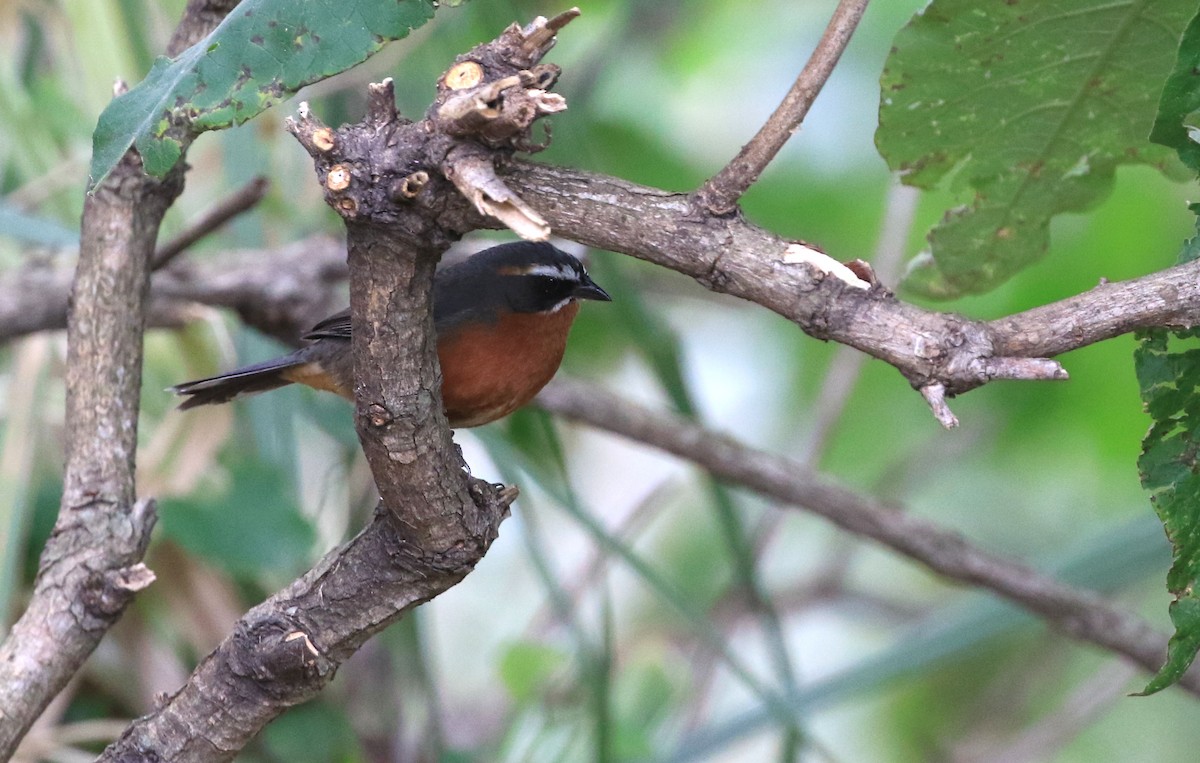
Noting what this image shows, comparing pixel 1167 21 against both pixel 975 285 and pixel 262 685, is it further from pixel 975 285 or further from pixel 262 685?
pixel 262 685

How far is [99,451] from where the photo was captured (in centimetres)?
240

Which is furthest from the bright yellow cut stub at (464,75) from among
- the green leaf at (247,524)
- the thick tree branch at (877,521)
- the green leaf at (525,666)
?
the green leaf at (525,666)

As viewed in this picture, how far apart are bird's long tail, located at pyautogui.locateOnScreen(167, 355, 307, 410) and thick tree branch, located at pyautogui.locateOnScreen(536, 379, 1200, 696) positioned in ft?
2.82

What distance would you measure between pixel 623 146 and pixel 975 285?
3267mm

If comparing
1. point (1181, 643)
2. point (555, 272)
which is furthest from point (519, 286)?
point (1181, 643)

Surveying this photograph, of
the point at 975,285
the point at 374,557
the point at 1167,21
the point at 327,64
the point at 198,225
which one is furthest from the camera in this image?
the point at 198,225

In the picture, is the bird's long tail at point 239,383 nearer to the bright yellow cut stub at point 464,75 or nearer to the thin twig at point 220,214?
the thin twig at point 220,214

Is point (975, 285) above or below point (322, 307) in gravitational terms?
below

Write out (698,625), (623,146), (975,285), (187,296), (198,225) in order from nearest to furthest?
(975,285), (198,225), (698,625), (187,296), (623,146)

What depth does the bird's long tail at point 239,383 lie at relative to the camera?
10.3 feet

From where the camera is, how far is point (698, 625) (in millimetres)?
3316

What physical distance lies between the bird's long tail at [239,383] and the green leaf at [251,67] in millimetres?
1511

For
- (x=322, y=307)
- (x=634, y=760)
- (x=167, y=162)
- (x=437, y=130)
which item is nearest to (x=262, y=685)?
(x=167, y=162)

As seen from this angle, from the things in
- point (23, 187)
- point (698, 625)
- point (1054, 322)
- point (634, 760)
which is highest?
point (23, 187)
